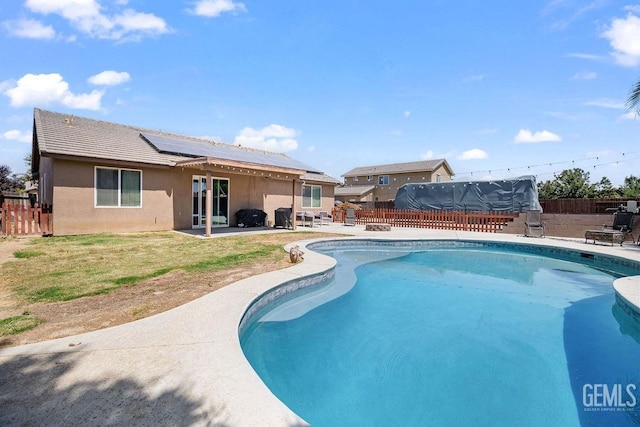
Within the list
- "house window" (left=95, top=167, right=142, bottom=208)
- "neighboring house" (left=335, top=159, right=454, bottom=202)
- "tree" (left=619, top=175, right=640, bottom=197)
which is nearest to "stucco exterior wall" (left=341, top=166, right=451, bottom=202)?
"neighboring house" (left=335, top=159, right=454, bottom=202)

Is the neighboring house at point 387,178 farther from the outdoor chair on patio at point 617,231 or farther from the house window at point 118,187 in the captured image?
the house window at point 118,187

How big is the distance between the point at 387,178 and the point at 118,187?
97.7 ft

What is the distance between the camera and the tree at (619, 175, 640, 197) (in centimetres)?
2469

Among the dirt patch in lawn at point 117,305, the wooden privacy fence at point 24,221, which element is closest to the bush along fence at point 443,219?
the dirt patch in lawn at point 117,305

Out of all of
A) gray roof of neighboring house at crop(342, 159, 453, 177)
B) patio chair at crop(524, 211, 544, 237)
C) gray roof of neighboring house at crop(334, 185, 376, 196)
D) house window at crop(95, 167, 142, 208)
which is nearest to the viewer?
house window at crop(95, 167, 142, 208)

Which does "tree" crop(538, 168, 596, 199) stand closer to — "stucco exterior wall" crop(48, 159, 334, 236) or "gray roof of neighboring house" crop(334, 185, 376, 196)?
"gray roof of neighboring house" crop(334, 185, 376, 196)

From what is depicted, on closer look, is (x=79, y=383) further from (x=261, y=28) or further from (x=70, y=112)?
(x=70, y=112)

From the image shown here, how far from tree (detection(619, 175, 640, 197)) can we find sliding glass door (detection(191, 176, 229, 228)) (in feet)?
93.7

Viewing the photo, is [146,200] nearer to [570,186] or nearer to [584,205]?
[584,205]

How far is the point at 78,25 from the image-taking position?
1136 cm

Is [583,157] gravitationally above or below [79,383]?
above

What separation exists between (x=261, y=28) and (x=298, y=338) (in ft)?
40.6

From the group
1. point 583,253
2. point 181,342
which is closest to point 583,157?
point 583,253

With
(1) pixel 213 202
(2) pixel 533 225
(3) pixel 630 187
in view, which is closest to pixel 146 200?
(1) pixel 213 202
